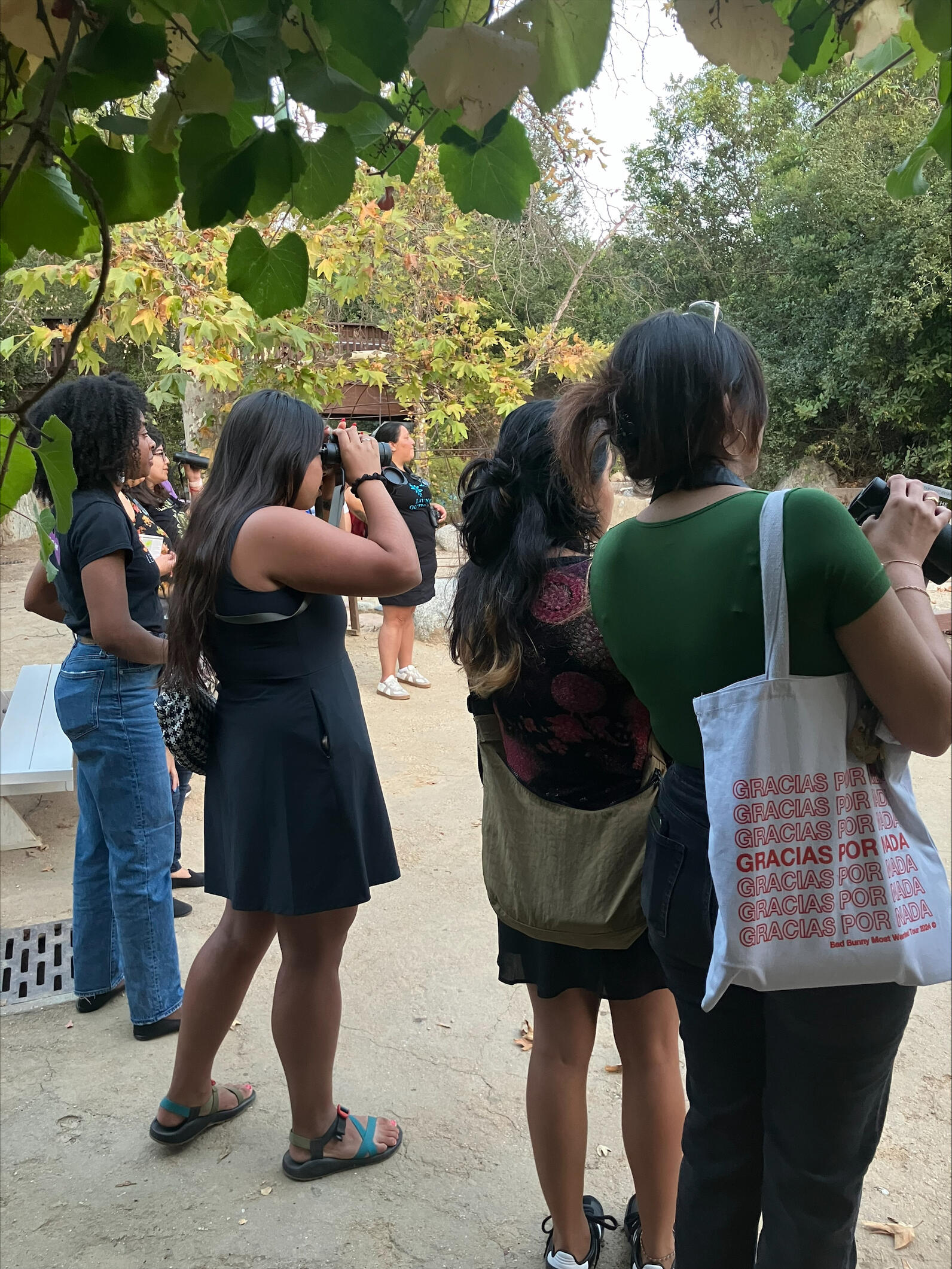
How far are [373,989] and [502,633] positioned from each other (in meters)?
1.96

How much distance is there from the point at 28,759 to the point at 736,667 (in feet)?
12.0

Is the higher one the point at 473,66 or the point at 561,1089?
the point at 473,66

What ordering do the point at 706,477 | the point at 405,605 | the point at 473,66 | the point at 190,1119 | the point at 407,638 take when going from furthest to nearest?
the point at 407,638 < the point at 405,605 < the point at 190,1119 < the point at 706,477 < the point at 473,66

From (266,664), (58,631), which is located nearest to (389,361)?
(58,631)

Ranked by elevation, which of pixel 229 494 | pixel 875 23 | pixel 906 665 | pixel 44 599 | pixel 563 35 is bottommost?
pixel 906 665

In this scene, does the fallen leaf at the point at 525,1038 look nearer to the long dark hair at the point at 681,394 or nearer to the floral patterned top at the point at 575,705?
the floral patterned top at the point at 575,705

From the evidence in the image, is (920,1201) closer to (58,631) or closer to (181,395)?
(181,395)

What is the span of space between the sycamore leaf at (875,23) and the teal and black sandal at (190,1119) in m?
2.68

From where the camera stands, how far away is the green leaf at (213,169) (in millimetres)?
1005

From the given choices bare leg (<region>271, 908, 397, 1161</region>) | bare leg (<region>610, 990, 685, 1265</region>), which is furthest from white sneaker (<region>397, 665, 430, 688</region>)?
bare leg (<region>610, 990, 685, 1265</region>)

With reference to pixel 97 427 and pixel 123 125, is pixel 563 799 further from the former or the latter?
pixel 97 427

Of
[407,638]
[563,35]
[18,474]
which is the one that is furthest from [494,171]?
[407,638]

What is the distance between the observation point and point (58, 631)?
9.50m

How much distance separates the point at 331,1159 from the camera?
7.96 feet
